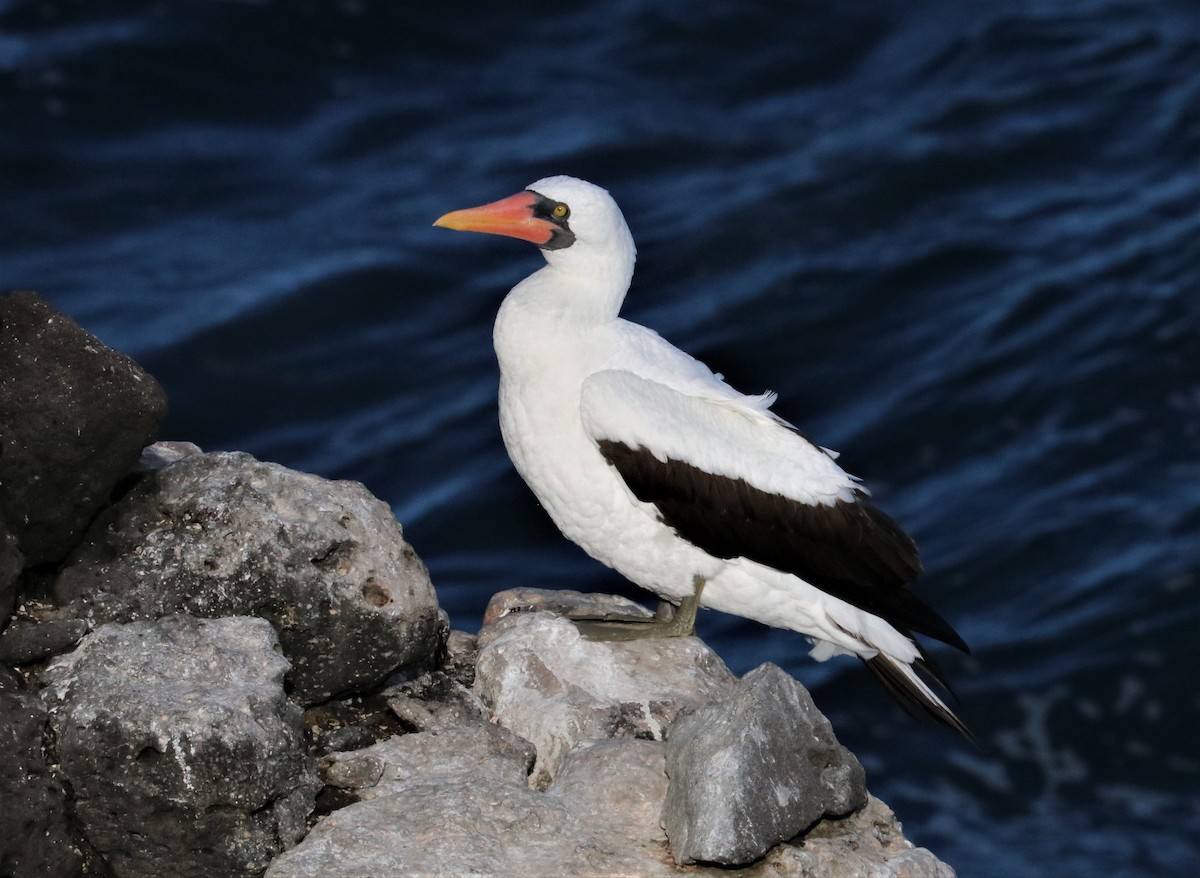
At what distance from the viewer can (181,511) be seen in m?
5.72

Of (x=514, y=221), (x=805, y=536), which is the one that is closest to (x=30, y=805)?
(x=514, y=221)

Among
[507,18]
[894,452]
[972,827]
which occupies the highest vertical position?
[507,18]

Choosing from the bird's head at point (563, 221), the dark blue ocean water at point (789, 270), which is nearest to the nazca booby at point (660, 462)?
the bird's head at point (563, 221)

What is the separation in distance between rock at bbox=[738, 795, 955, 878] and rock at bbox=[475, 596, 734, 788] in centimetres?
84

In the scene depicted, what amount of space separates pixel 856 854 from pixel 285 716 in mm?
1756

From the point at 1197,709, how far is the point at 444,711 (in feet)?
22.0

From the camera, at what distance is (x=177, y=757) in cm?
486

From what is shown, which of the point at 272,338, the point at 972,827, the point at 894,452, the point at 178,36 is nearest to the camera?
the point at 972,827

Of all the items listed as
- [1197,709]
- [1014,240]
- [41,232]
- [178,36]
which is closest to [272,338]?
[41,232]

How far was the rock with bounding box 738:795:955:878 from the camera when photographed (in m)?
5.21

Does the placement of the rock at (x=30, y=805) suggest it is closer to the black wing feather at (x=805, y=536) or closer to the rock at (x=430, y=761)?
the rock at (x=430, y=761)

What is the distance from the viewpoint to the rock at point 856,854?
17.1 feet

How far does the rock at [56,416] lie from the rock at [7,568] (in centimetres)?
16

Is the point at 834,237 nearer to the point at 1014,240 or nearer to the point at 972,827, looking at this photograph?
the point at 1014,240
